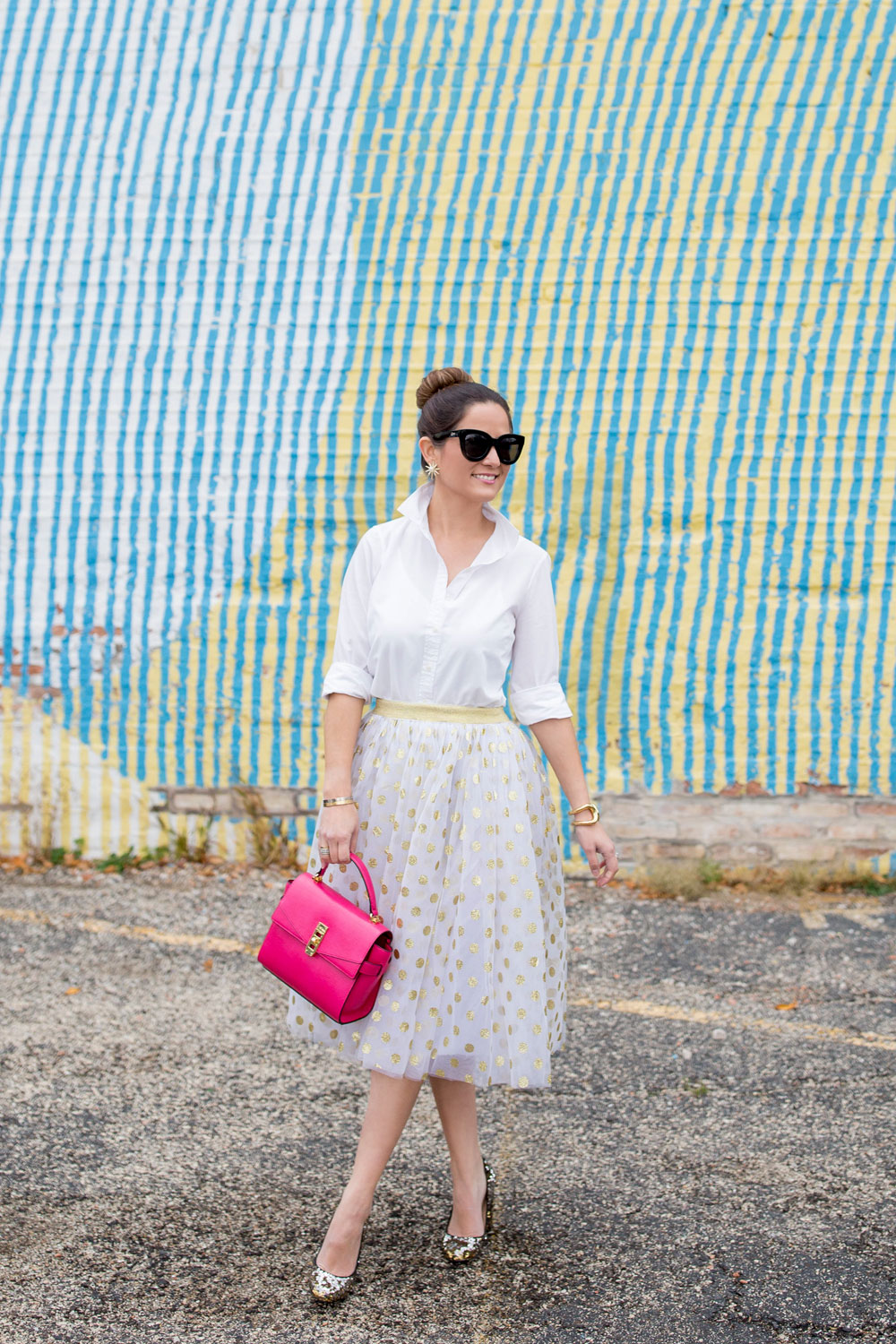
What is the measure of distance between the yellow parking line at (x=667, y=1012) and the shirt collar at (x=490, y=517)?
7.28ft

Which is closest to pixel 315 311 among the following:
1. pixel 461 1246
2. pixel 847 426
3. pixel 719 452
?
pixel 719 452

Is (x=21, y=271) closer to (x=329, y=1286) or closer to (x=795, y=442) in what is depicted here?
(x=795, y=442)

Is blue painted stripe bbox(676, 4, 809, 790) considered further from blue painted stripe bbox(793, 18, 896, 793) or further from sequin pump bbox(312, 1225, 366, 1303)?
sequin pump bbox(312, 1225, 366, 1303)

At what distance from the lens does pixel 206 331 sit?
589cm

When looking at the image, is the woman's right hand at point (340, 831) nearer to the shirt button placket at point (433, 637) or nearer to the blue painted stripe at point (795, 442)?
the shirt button placket at point (433, 637)

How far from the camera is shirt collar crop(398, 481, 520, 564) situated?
2953mm

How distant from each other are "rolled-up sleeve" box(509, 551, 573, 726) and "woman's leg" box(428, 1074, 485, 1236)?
2.97 ft

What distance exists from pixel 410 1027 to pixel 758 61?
4.68 metres

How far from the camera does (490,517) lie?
3.05 metres

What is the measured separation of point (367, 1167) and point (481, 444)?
1.66 m

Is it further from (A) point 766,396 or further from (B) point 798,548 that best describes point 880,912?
(A) point 766,396

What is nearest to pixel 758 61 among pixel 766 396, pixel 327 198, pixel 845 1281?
pixel 766 396

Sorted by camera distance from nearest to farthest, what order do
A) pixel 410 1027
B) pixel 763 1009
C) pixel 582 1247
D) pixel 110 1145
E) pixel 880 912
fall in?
pixel 410 1027
pixel 582 1247
pixel 110 1145
pixel 763 1009
pixel 880 912

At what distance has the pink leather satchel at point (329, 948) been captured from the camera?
2.71m
